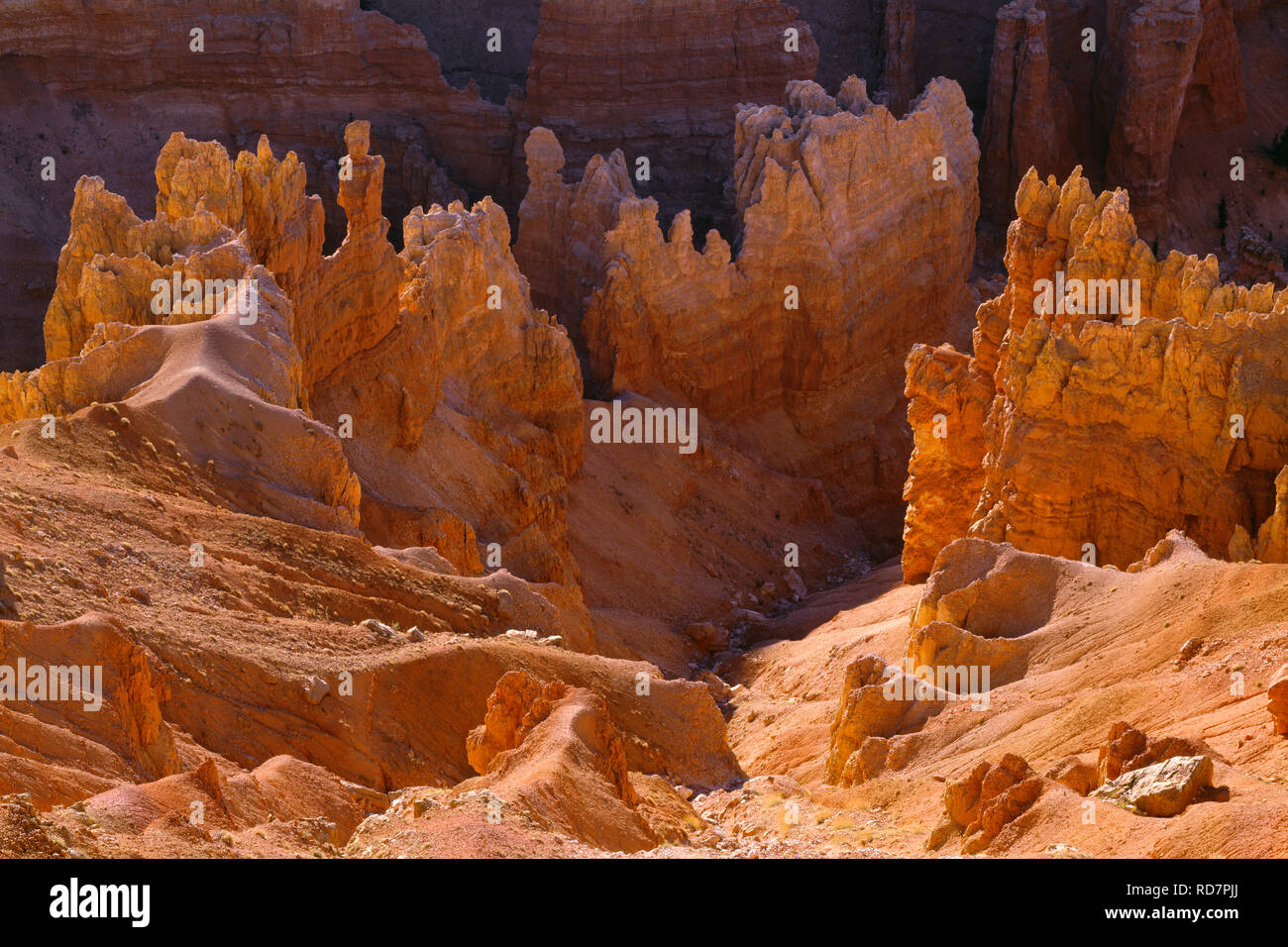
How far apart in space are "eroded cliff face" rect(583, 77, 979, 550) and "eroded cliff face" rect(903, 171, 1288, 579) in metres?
11.4

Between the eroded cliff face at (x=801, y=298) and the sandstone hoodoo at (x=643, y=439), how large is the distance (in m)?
0.15

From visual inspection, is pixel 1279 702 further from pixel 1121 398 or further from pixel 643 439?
pixel 643 439

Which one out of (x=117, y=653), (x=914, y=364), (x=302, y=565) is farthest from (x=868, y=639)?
(x=117, y=653)

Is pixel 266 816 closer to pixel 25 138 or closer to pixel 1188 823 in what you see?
pixel 1188 823

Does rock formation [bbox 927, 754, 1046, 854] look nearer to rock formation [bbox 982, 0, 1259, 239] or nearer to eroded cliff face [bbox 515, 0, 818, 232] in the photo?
eroded cliff face [bbox 515, 0, 818, 232]

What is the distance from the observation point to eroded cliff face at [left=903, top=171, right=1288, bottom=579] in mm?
27641

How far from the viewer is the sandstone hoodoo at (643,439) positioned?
15.8 meters

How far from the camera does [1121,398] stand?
95.8 ft

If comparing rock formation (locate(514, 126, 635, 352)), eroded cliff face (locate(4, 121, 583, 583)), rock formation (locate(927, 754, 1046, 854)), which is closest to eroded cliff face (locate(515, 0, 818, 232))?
rock formation (locate(514, 126, 635, 352))

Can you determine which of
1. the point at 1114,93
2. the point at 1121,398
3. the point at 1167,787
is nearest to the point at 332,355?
the point at 1121,398

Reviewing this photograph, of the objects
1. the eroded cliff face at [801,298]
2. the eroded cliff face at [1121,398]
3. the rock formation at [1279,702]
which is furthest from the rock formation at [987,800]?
the eroded cliff face at [801,298]

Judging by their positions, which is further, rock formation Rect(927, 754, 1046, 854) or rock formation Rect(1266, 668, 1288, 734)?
rock formation Rect(1266, 668, 1288, 734)

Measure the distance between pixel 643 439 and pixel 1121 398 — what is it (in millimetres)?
14970

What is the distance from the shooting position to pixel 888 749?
2138 centimetres
